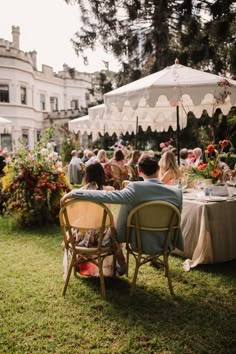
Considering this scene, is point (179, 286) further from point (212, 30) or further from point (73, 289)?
point (212, 30)

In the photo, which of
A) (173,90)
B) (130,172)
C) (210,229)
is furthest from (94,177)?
(130,172)

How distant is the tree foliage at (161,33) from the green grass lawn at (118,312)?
1107cm

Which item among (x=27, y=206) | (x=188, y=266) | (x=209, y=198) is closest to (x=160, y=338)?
(x=188, y=266)

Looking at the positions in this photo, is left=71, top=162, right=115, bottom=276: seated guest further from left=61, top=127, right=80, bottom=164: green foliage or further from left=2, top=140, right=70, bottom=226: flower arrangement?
left=61, top=127, right=80, bottom=164: green foliage

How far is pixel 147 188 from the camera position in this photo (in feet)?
12.5

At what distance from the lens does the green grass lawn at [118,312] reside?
304cm

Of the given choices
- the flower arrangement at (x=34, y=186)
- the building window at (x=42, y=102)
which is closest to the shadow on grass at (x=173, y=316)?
the flower arrangement at (x=34, y=186)

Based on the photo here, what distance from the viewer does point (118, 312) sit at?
361cm

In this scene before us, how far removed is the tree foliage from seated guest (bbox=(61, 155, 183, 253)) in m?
10.7

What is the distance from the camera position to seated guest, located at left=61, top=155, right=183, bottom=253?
368 centimetres

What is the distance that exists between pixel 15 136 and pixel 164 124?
20.8 metres

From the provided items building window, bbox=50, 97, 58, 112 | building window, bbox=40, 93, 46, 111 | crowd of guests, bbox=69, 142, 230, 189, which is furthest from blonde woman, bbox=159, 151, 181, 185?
building window, bbox=50, 97, 58, 112

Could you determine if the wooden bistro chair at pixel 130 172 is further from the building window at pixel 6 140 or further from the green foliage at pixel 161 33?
the building window at pixel 6 140

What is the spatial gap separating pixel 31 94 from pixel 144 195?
30.4 m
